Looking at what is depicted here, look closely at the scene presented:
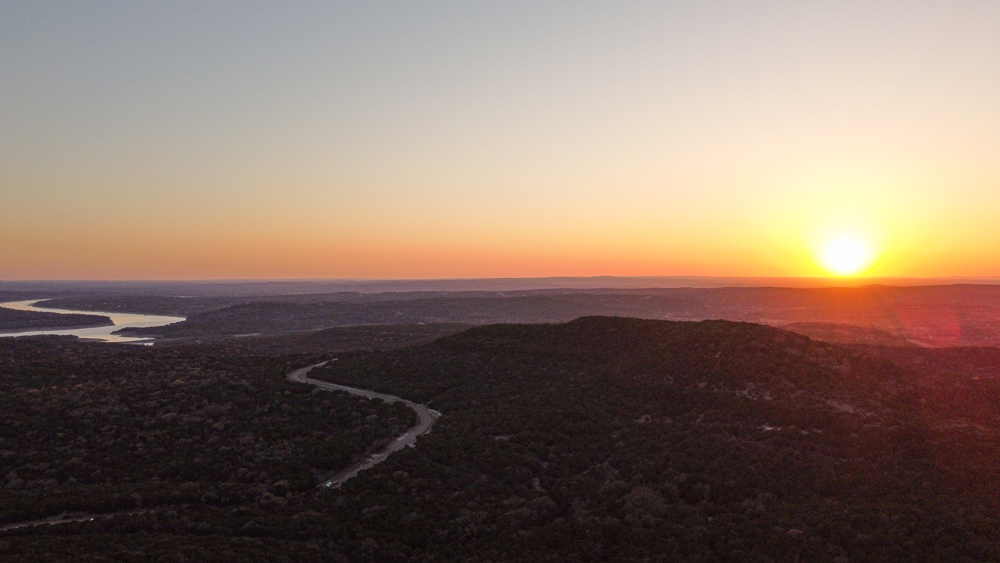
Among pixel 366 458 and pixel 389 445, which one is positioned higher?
pixel 389 445

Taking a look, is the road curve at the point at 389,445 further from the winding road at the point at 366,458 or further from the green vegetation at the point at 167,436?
the green vegetation at the point at 167,436

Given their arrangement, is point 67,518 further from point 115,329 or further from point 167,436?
point 115,329

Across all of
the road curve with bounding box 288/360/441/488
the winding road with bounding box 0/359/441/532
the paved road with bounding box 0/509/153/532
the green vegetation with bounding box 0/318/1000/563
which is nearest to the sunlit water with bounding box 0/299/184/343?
the road curve with bounding box 288/360/441/488

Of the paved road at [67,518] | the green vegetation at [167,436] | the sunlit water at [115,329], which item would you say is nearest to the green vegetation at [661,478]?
the green vegetation at [167,436]

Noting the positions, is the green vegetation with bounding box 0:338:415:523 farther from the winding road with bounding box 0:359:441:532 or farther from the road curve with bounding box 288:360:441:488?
the road curve with bounding box 288:360:441:488

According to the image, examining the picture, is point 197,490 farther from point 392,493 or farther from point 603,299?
point 603,299

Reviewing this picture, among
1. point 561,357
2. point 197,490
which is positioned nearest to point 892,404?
point 561,357

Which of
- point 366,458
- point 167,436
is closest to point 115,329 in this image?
point 167,436

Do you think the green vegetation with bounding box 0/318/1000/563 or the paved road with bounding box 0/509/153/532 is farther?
the paved road with bounding box 0/509/153/532

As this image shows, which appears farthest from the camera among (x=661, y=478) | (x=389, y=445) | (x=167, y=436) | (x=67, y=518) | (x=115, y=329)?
(x=115, y=329)
